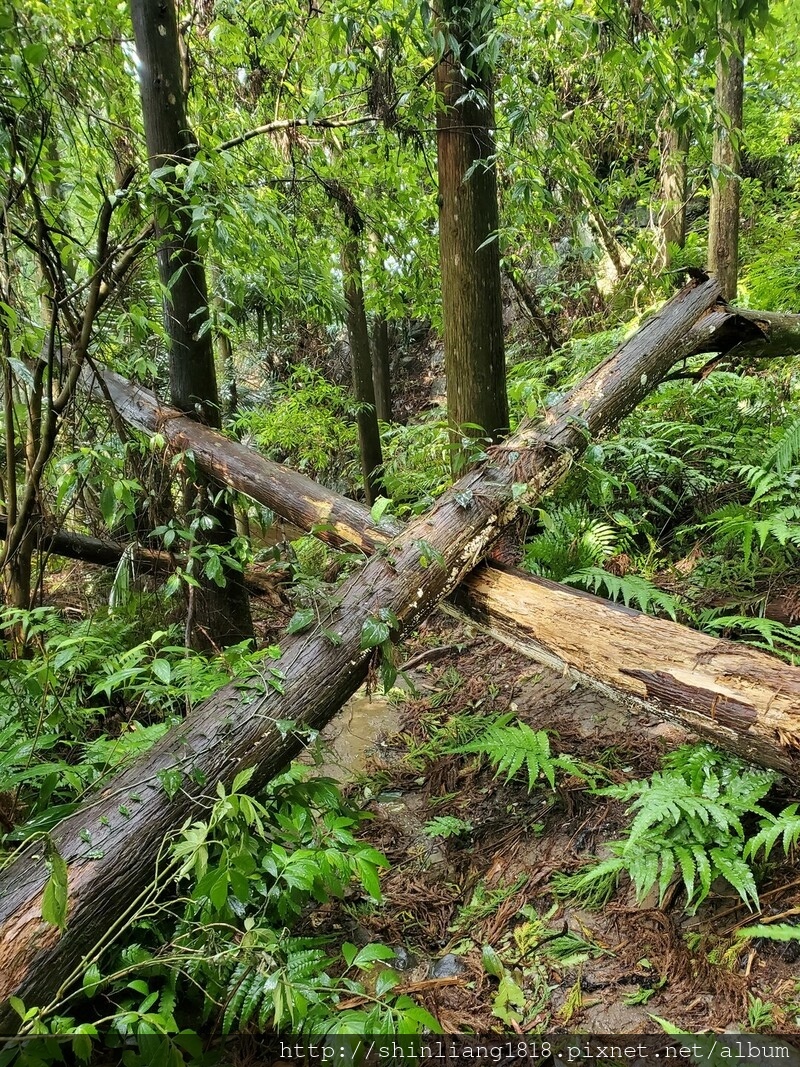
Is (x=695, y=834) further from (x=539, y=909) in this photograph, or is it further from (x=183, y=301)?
(x=183, y=301)

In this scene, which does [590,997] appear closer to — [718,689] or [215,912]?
[718,689]

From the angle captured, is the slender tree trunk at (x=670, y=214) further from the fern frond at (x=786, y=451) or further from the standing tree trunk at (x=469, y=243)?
the fern frond at (x=786, y=451)

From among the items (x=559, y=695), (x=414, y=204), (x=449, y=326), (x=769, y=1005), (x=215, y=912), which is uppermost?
(x=414, y=204)

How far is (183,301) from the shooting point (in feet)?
12.7

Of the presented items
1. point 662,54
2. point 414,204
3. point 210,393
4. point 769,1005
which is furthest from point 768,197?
point 769,1005

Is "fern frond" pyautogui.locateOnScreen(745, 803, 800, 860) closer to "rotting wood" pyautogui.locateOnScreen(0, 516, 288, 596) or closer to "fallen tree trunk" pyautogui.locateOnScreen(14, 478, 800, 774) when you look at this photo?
"fallen tree trunk" pyautogui.locateOnScreen(14, 478, 800, 774)

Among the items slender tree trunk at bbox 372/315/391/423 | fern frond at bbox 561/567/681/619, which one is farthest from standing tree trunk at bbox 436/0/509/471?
slender tree trunk at bbox 372/315/391/423

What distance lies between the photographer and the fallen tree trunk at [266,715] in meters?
1.81

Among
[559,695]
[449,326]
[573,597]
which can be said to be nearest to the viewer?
[573,597]

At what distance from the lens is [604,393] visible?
3.80 metres

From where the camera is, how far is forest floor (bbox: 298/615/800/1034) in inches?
73.2

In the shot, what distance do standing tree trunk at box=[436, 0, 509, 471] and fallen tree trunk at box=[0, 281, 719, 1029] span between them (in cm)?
50

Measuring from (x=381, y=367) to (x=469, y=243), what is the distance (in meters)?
A: 6.54

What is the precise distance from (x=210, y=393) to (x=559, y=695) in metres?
3.11
